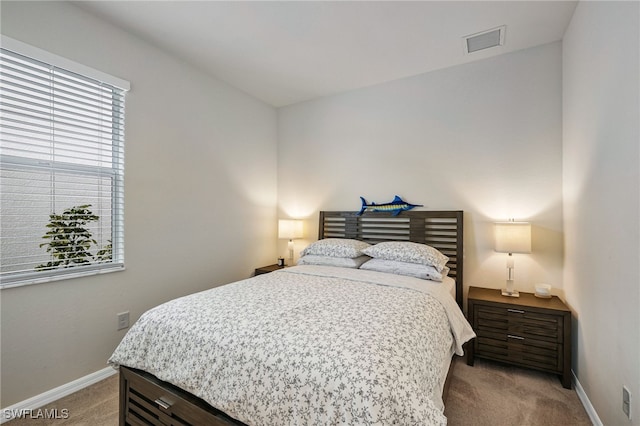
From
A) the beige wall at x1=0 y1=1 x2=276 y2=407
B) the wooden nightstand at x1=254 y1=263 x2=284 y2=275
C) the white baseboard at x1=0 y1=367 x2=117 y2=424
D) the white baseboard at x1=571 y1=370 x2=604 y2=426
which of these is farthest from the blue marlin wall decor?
the white baseboard at x1=0 y1=367 x2=117 y2=424

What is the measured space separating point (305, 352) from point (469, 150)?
2538 millimetres

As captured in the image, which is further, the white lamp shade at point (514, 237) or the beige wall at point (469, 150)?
the beige wall at point (469, 150)

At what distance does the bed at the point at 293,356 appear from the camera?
3.38ft

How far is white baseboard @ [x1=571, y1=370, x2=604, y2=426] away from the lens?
168 cm

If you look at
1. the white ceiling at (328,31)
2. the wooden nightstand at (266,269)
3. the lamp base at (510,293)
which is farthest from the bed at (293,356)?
the white ceiling at (328,31)

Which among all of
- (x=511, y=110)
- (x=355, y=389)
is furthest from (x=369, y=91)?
(x=355, y=389)

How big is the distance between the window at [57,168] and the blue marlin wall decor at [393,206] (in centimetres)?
235

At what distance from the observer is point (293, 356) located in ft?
3.79

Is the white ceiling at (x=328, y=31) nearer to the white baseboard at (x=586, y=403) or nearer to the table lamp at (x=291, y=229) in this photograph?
the table lamp at (x=291, y=229)

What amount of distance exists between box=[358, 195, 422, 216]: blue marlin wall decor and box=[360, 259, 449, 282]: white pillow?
2.22ft

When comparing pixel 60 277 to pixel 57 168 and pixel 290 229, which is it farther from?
pixel 290 229

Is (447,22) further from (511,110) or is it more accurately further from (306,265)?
(306,265)

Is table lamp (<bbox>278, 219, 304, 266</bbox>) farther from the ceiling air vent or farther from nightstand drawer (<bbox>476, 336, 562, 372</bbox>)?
the ceiling air vent

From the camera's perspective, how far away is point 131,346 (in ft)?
5.24
